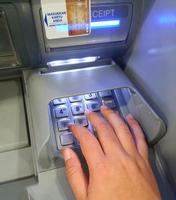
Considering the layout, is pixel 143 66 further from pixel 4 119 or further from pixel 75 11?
pixel 4 119

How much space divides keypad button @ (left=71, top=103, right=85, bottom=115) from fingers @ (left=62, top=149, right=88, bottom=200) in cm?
12

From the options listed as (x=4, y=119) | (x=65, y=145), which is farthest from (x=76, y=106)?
(x=4, y=119)

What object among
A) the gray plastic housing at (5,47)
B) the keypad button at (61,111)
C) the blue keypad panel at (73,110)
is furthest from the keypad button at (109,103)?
the gray plastic housing at (5,47)

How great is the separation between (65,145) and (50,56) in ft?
0.78

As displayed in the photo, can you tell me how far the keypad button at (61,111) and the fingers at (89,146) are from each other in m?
0.06

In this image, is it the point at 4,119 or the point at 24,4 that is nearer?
the point at 24,4

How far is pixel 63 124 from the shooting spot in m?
0.68

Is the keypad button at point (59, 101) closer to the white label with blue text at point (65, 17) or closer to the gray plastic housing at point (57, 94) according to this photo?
the gray plastic housing at point (57, 94)

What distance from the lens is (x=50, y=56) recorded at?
69cm

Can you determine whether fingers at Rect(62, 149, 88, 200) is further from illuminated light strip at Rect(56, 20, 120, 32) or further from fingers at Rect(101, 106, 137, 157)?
illuminated light strip at Rect(56, 20, 120, 32)

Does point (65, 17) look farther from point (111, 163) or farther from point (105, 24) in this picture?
point (111, 163)

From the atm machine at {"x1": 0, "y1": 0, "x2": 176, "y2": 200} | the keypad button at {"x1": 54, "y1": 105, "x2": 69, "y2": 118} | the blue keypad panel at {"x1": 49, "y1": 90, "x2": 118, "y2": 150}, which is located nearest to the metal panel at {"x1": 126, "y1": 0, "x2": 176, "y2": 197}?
the atm machine at {"x1": 0, "y1": 0, "x2": 176, "y2": 200}

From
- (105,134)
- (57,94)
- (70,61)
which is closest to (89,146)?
(105,134)

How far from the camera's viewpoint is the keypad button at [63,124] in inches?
26.5
